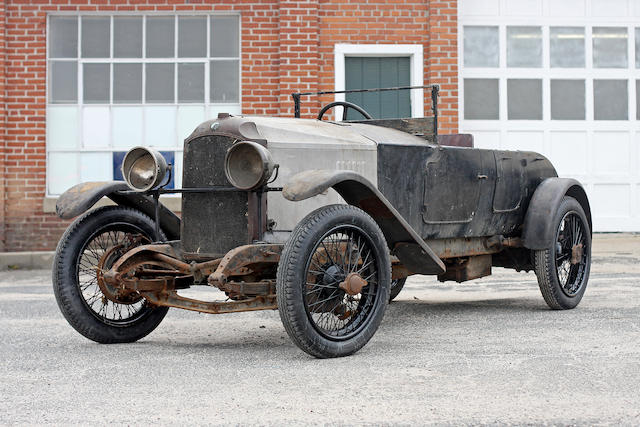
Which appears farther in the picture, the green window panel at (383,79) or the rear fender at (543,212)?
the green window panel at (383,79)

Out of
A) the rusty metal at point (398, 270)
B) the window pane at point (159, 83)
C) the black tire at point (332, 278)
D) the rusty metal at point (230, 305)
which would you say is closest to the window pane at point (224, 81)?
the window pane at point (159, 83)

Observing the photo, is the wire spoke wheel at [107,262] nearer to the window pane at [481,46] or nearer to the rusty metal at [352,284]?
the rusty metal at [352,284]

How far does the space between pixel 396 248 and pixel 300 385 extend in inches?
68.2

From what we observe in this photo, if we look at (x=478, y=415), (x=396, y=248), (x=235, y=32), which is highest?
(x=235, y=32)

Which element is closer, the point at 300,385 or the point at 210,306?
the point at 300,385

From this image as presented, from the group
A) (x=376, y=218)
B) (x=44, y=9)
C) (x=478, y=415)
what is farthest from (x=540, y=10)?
(x=478, y=415)

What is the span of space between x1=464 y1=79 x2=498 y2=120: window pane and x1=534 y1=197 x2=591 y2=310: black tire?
5.76m

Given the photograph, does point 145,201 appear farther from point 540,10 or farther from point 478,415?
point 540,10

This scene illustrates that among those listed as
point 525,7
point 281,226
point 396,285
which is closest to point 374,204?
point 281,226

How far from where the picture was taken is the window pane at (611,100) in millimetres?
12844

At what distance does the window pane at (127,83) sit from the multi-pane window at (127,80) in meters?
0.01

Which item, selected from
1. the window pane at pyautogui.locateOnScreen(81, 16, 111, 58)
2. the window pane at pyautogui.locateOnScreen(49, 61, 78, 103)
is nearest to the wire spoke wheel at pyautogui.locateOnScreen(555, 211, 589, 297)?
the window pane at pyautogui.locateOnScreen(81, 16, 111, 58)

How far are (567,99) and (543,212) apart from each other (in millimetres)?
6685

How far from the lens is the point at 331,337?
4.71 m
